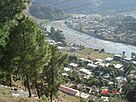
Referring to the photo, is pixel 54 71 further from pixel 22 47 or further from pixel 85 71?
pixel 85 71

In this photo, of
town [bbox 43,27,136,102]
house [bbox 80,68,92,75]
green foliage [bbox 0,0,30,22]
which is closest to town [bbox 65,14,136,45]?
town [bbox 43,27,136,102]

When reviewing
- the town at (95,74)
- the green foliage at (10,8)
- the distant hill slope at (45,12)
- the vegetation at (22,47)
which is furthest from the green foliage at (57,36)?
the green foliage at (10,8)

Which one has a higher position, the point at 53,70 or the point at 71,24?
the point at 53,70

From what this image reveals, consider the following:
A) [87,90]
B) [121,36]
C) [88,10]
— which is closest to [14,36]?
[87,90]

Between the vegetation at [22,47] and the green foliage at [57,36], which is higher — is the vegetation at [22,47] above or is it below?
above

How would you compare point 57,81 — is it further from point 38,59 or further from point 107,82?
point 107,82

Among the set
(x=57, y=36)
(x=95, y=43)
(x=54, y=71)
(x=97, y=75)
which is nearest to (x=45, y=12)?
(x=57, y=36)

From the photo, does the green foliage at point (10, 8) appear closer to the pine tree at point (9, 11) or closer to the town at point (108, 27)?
the pine tree at point (9, 11)

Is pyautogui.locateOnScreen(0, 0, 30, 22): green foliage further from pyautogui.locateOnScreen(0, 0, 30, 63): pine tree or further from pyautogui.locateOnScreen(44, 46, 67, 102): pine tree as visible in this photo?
pyautogui.locateOnScreen(44, 46, 67, 102): pine tree

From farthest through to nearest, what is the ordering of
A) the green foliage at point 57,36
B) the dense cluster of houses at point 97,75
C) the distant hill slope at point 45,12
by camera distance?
the distant hill slope at point 45,12 < the green foliage at point 57,36 < the dense cluster of houses at point 97,75

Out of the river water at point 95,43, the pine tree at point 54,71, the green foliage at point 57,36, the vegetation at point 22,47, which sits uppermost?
the vegetation at point 22,47

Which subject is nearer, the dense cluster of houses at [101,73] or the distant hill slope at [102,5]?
the dense cluster of houses at [101,73]
